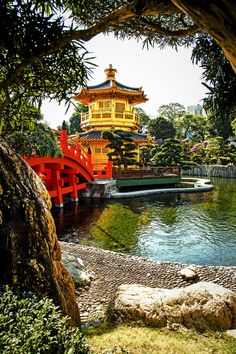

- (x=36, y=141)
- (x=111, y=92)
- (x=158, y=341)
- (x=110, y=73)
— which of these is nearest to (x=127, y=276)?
(x=158, y=341)

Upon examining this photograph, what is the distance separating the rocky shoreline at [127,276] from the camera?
207 inches

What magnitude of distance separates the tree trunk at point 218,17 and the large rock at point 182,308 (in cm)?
335

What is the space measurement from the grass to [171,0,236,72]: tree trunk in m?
→ 2.98

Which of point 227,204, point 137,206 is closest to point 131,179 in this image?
point 137,206

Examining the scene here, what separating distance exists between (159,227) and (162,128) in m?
35.8

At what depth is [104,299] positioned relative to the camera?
5215 millimetres

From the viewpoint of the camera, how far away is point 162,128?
148 ft

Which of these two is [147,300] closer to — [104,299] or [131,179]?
[104,299]

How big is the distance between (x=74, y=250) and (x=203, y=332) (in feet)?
15.6

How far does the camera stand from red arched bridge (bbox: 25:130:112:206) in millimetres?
12727

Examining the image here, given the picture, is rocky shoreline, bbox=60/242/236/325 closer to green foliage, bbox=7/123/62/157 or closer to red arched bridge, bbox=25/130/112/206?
green foliage, bbox=7/123/62/157

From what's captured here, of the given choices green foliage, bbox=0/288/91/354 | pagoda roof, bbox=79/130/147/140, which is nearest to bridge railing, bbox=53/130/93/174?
pagoda roof, bbox=79/130/147/140

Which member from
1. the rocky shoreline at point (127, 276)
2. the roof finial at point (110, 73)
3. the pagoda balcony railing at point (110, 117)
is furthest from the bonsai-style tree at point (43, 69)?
the roof finial at point (110, 73)

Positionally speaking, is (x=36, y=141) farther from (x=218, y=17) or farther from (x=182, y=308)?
(x=218, y=17)
